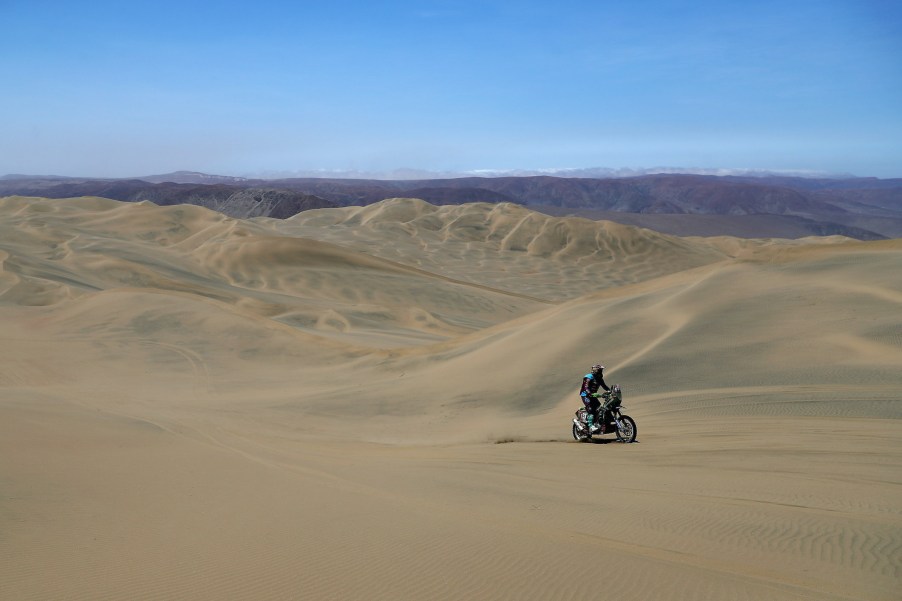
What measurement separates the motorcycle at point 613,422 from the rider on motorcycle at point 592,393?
52 mm

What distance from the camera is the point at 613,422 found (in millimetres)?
11188

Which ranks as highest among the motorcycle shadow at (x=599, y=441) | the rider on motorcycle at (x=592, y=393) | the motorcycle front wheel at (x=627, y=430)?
the rider on motorcycle at (x=592, y=393)

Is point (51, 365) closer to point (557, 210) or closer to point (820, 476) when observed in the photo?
point (820, 476)

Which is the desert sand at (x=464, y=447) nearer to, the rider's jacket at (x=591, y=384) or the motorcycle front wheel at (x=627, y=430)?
the motorcycle front wheel at (x=627, y=430)

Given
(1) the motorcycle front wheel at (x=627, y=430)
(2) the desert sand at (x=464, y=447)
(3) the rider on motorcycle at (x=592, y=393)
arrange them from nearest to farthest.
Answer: (2) the desert sand at (x=464, y=447) < (1) the motorcycle front wheel at (x=627, y=430) < (3) the rider on motorcycle at (x=592, y=393)

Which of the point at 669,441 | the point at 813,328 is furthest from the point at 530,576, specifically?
the point at 813,328

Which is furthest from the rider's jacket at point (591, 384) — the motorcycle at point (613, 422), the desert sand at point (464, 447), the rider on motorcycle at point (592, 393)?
the desert sand at point (464, 447)

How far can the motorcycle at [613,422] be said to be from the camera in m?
11.0

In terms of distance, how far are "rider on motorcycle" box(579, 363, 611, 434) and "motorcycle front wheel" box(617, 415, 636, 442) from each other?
31cm

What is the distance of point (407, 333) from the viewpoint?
102 ft

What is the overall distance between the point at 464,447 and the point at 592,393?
6.83 ft

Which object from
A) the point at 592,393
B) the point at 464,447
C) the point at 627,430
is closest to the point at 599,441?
the point at 627,430

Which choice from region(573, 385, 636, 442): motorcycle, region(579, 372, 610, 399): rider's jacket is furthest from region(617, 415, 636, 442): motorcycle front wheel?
region(579, 372, 610, 399): rider's jacket

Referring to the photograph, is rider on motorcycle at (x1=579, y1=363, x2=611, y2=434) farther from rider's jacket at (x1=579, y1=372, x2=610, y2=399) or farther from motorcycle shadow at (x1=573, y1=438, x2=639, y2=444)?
motorcycle shadow at (x1=573, y1=438, x2=639, y2=444)
